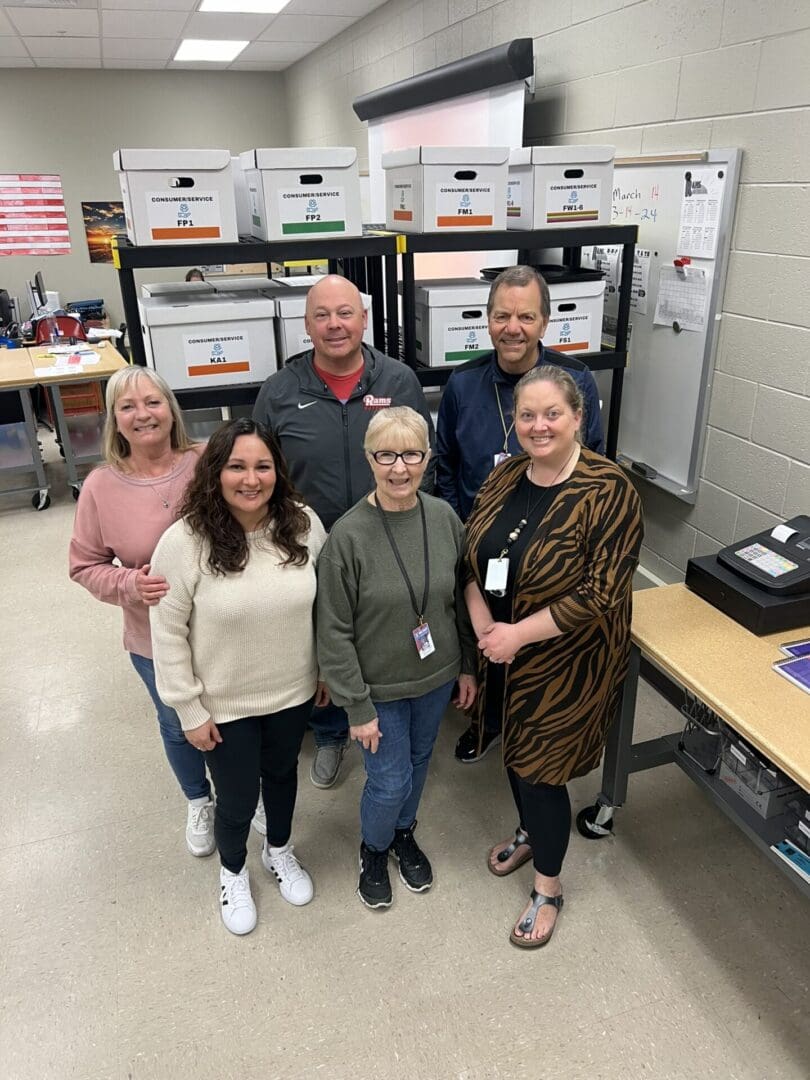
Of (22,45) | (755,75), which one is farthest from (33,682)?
(22,45)

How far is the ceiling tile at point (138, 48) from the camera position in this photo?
6.28 metres

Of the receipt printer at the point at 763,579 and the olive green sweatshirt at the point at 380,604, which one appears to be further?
the receipt printer at the point at 763,579

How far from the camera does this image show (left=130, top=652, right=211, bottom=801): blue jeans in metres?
1.97

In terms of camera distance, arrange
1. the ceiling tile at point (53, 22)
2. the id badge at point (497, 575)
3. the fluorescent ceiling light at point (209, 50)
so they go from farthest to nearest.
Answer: the fluorescent ceiling light at point (209, 50), the ceiling tile at point (53, 22), the id badge at point (497, 575)

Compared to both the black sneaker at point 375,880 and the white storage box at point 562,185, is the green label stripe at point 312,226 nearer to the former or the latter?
the white storage box at point 562,185

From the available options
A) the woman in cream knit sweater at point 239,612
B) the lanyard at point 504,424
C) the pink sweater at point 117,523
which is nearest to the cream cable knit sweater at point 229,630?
the woman in cream knit sweater at point 239,612

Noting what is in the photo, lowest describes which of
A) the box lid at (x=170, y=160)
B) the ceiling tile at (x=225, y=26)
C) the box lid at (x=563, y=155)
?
the box lid at (x=170, y=160)

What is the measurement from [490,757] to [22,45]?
713cm

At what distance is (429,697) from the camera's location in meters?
1.81

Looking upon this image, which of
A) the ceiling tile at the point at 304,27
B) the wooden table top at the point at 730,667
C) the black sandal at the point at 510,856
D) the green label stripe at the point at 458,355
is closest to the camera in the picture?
the wooden table top at the point at 730,667

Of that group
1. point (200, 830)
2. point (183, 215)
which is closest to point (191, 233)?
point (183, 215)

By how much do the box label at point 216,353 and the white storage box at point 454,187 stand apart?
0.75 m

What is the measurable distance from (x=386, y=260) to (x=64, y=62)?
21.4ft

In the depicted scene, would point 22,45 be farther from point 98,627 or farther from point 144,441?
point 144,441
